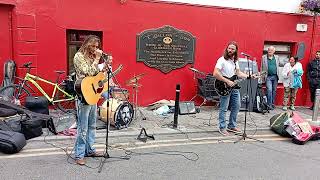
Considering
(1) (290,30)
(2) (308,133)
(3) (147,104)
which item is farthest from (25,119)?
(1) (290,30)

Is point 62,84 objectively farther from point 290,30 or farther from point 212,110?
point 290,30

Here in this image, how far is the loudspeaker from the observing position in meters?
9.69

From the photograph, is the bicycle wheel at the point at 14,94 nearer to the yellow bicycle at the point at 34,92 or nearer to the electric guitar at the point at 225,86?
the yellow bicycle at the point at 34,92

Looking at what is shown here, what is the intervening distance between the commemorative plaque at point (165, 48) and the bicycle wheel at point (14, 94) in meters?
3.03

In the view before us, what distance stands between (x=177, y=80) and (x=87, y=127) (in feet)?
16.9

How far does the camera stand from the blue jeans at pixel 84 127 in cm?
552

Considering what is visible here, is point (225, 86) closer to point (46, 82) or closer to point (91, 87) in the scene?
point (91, 87)

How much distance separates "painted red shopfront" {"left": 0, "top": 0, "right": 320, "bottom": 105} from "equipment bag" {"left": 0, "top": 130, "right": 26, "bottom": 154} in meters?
3.16

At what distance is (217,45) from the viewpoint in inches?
423

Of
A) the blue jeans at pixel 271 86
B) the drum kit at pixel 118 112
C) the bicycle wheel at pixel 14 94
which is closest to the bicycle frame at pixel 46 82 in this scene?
the bicycle wheel at pixel 14 94

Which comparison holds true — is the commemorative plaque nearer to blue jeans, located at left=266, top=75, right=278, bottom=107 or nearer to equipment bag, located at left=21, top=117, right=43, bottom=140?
blue jeans, located at left=266, top=75, right=278, bottom=107

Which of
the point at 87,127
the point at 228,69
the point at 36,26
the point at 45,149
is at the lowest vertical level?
the point at 45,149

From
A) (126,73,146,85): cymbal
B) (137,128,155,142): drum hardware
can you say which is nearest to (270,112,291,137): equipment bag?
(137,128,155,142): drum hardware

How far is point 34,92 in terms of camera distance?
29.2ft
